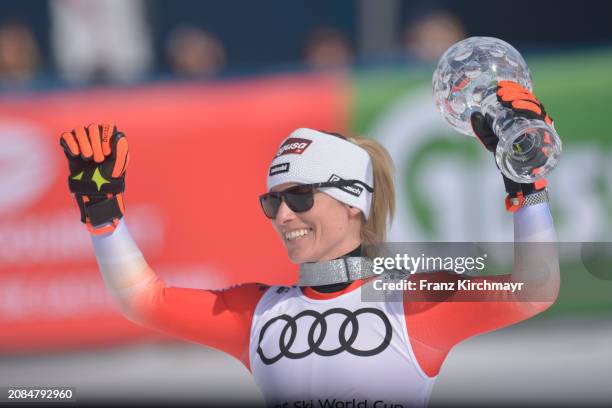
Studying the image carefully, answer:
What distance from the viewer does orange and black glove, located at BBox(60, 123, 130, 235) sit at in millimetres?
3947

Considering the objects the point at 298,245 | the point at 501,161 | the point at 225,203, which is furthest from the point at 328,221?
the point at 225,203

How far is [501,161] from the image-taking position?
3523 millimetres

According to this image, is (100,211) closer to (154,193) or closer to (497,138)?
(497,138)

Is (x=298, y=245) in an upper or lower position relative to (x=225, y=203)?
upper

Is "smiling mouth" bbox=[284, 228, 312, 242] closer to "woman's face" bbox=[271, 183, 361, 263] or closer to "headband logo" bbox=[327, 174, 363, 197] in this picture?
"woman's face" bbox=[271, 183, 361, 263]

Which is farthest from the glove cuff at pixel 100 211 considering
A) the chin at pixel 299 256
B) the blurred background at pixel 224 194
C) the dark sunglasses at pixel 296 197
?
the blurred background at pixel 224 194

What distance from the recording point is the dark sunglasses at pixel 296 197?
4.14 m

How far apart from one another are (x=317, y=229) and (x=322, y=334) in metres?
0.40

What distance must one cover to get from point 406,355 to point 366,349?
15 cm

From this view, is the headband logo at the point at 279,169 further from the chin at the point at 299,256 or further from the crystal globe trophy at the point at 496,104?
the crystal globe trophy at the point at 496,104

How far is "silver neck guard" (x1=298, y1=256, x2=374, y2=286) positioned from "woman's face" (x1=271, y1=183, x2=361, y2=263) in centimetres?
4

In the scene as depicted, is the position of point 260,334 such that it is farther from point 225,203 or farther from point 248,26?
point 248,26

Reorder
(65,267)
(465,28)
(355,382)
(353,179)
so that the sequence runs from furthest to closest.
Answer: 1. (465,28)
2. (65,267)
3. (353,179)
4. (355,382)

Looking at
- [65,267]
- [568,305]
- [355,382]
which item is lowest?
[568,305]
